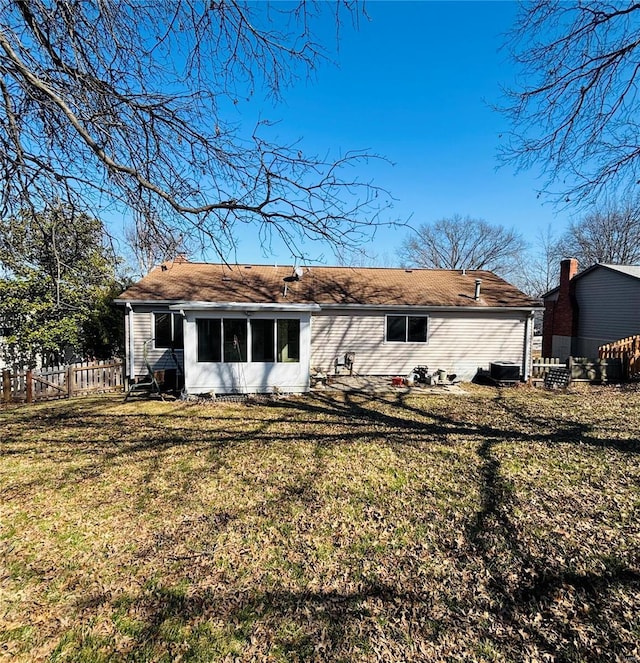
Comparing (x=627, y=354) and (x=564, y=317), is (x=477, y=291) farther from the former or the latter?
(x=564, y=317)

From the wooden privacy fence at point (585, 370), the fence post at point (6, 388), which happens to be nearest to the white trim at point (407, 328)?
the wooden privacy fence at point (585, 370)

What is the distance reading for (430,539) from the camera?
3.79 meters

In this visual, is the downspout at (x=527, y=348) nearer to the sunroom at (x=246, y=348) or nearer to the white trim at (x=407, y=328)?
the white trim at (x=407, y=328)

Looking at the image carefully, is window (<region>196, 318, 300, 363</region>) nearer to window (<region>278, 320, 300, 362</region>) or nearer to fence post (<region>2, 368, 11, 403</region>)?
window (<region>278, 320, 300, 362</region>)

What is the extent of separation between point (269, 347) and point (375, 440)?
4746mm

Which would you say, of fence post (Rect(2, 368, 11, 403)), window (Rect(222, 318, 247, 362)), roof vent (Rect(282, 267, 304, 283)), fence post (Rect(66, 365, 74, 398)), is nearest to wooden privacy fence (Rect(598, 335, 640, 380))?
roof vent (Rect(282, 267, 304, 283))

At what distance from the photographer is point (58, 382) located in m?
10.6

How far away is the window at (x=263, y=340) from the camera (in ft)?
34.2

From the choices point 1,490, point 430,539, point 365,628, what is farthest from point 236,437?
point 365,628

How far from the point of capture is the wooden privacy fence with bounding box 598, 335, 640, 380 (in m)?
13.2

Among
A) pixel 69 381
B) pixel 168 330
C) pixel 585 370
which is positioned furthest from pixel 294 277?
pixel 585 370

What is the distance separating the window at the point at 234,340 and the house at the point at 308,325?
28mm

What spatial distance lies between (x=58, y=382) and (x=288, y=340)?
6867 mm

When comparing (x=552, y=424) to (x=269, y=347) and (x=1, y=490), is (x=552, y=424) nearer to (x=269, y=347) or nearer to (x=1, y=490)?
(x=269, y=347)
